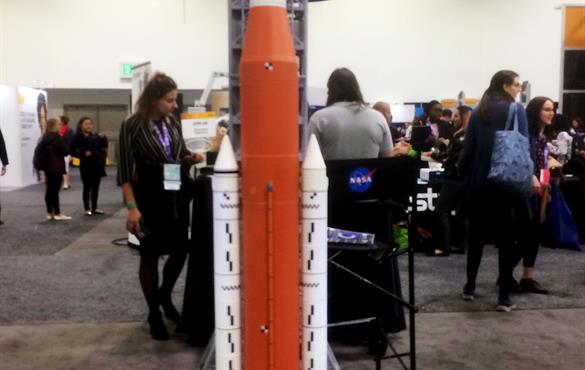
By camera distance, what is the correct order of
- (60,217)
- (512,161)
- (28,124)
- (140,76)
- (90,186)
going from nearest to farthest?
(512,161)
(140,76)
(60,217)
(90,186)
(28,124)

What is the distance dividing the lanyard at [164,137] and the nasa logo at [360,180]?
1228 mm

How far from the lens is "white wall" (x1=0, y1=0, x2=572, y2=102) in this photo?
15977 mm

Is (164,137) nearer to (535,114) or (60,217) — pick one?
(535,114)

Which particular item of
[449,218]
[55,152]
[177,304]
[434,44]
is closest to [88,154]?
[55,152]

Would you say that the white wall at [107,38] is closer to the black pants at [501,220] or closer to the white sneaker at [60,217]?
the white sneaker at [60,217]

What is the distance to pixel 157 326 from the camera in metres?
3.46

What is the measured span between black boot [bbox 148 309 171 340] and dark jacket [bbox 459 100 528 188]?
2.16 metres

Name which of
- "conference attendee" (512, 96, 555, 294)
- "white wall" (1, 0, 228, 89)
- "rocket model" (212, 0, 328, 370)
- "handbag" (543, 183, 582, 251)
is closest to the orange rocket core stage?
"rocket model" (212, 0, 328, 370)

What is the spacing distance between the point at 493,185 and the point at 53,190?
625 cm

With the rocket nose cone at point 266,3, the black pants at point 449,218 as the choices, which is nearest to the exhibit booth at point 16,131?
the black pants at point 449,218

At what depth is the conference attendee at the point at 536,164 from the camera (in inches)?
166

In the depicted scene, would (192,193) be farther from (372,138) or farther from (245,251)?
(245,251)

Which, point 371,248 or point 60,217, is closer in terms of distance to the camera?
point 371,248

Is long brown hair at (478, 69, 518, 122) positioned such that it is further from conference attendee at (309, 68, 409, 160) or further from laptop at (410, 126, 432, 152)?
laptop at (410, 126, 432, 152)
